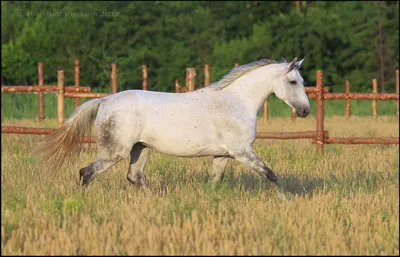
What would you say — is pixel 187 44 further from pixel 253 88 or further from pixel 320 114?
pixel 253 88

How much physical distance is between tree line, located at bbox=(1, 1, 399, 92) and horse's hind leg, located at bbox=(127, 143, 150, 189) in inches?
943

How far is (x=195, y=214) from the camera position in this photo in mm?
5871

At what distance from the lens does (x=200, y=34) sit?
129ft

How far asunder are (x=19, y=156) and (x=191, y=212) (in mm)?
5277

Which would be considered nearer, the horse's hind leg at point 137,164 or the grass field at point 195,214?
the grass field at point 195,214

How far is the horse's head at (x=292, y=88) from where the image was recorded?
7.69 metres

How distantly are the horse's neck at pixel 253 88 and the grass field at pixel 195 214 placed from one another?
2.80 ft

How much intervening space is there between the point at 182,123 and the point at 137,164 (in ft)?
2.68

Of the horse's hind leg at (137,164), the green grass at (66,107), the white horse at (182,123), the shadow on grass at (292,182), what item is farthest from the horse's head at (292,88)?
the green grass at (66,107)

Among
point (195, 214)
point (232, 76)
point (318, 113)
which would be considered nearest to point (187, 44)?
point (318, 113)

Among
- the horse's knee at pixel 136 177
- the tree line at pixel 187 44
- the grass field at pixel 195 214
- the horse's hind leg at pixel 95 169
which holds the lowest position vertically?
the grass field at pixel 195 214

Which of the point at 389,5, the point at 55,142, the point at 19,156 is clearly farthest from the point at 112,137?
the point at 389,5

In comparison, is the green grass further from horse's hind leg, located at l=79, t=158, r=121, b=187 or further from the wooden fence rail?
horse's hind leg, located at l=79, t=158, r=121, b=187

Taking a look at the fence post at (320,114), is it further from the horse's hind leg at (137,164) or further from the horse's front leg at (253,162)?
the horse's hind leg at (137,164)
